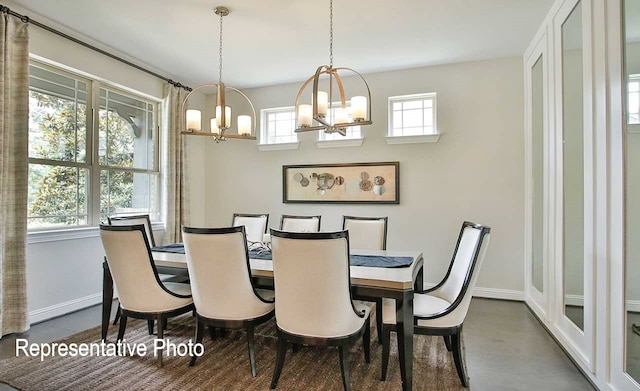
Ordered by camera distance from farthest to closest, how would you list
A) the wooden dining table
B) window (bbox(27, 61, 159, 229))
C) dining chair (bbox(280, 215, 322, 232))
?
1. dining chair (bbox(280, 215, 322, 232))
2. window (bbox(27, 61, 159, 229))
3. the wooden dining table

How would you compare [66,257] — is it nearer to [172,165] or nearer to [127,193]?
[127,193]

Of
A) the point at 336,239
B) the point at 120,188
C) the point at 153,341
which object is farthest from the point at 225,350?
the point at 120,188

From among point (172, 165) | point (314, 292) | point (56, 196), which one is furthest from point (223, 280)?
point (172, 165)

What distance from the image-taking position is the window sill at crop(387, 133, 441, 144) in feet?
13.8

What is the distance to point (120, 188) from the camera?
13.8ft

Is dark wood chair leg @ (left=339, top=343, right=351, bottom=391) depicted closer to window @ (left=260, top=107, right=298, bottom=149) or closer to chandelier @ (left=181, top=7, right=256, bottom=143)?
chandelier @ (left=181, top=7, right=256, bottom=143)

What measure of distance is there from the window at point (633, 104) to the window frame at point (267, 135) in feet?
11.9

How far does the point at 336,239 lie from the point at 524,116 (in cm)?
332

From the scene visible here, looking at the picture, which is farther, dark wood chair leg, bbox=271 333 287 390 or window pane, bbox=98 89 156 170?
window pane, bbox=98 89 156 170

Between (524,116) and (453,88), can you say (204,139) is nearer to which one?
(453,88)

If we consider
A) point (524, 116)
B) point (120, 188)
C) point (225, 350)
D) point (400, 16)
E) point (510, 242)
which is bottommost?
point (225, 350)

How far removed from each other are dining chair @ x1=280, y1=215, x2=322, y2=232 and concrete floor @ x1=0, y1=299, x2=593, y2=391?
1.76 meters

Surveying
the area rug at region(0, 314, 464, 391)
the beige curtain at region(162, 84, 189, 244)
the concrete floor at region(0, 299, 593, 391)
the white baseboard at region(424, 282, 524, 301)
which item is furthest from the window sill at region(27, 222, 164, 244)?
the white baseboard at region(424, 282, 524, 301)

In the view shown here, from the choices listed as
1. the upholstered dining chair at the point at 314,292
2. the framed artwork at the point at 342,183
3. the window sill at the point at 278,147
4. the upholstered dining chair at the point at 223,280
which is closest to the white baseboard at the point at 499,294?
the framed artwork at the point at 342,183
